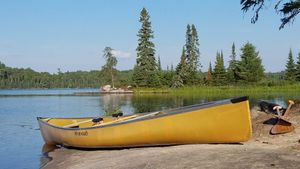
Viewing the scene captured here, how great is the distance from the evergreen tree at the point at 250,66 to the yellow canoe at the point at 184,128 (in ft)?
225

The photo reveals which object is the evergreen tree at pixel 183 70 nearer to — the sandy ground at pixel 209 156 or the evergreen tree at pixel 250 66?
the evergreen tree at pixel 250 66

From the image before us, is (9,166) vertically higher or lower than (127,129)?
lower

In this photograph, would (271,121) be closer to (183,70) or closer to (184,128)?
(184,128)

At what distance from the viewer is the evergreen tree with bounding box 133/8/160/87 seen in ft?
269

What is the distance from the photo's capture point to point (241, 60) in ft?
269

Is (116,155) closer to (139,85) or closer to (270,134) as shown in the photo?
(270,134)

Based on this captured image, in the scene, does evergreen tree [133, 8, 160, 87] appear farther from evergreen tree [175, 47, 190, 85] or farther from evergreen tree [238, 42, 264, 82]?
evergreen tree [238, 42, 264, 82]

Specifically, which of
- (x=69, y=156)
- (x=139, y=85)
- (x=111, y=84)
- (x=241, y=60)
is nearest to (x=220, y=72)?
(x=241, y=60)

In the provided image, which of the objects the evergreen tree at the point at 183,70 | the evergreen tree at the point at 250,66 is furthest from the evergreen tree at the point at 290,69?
the evergreen tree at the point at 183,70

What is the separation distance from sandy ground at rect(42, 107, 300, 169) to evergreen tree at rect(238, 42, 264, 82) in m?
66.6

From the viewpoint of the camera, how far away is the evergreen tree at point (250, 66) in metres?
80.0

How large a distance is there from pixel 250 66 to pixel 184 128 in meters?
70.7

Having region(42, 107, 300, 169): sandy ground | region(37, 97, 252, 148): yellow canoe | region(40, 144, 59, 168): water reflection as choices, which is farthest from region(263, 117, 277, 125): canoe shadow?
region(40, 144, 59, 168): water reflection

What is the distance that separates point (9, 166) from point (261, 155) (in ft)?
28.9
